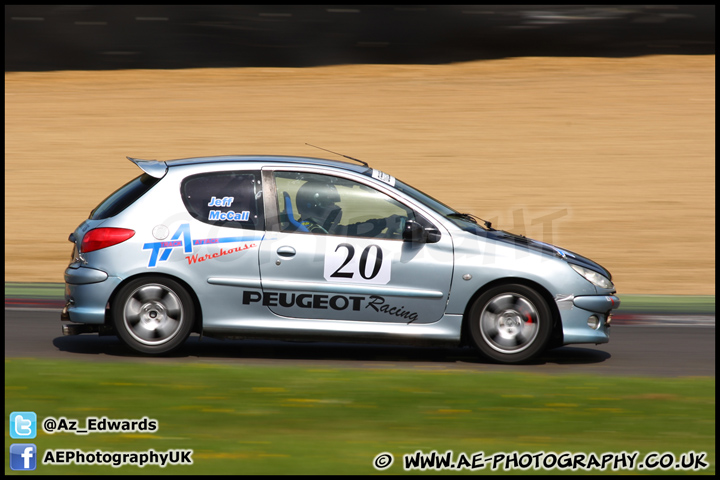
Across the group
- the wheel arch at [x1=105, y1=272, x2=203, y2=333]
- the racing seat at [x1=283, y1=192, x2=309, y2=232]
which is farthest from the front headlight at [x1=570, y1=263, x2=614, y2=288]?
the wheel arch at [x1=105, y1=272, x2=203, y2=333]

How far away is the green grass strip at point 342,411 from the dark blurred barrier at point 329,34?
53.0 ft

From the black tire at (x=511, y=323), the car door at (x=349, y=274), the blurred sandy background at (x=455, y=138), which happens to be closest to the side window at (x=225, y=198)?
the car door at (x=349, y=274)

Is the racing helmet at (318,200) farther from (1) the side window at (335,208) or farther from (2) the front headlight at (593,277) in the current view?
(2) the front headlight at (593,277)

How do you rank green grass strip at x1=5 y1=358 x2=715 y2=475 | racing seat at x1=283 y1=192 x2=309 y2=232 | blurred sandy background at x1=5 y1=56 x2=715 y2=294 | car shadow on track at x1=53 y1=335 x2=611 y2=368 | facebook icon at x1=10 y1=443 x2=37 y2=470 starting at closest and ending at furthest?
facebook icon at x1=10 y1=443 x2=37 y2=470 < green grass strip at x1=5 y1=358 x2=715 y2=475 < racing seat at x1=283 y1=192 x2=309 y2=232 < car shadow on track at x1=53 y1=335 x2=611 y2=368 < blurred sandy background at x1=5 y1=56 x2=715 y2=294

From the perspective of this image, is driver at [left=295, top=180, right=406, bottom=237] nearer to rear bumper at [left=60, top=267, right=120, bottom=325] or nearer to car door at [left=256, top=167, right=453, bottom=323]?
car door at [left=256, top=167, right=453, bottom=323]

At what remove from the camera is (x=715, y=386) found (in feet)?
22.3

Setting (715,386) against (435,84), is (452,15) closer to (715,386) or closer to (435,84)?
(435,84)

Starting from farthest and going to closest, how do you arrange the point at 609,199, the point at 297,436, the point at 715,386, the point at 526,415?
the point at 609,199 → the point at 715,386 → the point at 526,415 → the point at 297,436

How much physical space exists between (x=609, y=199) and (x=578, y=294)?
951 cm

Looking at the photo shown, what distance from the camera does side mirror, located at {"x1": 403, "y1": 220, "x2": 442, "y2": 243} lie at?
7.30m

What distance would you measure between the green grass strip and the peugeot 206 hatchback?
358 millimetres

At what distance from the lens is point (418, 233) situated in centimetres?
733

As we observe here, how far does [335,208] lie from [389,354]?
4.69 ft

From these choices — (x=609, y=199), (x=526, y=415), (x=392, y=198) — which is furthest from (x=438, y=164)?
(x=526, y=415)
